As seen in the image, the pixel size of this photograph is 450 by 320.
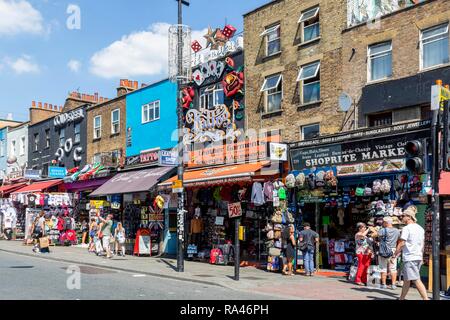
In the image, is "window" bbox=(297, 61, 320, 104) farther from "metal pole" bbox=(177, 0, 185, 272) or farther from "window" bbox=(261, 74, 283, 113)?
"metal pole" bbox=(177, 0, 185, 272)

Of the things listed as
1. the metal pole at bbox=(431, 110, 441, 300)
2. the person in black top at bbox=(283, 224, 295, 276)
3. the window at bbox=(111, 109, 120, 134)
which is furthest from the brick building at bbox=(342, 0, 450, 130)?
the window at bbox=(111, 109, 120, 134)

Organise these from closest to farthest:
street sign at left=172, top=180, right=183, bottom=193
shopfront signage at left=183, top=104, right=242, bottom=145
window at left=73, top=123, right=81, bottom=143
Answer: street sign at left=172, top=180, right=183, bottom=193 < shopfront signage at left=183, top=104, right=242, bottom=145 < window at left=73, top=123, right=81, bottom=143

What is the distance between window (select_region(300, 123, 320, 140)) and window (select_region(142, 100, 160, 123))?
9.08m

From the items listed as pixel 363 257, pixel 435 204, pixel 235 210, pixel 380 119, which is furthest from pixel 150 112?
pixel 435 204

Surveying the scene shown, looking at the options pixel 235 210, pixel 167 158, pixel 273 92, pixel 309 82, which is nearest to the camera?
pixel 235 210

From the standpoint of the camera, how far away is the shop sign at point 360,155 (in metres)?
14.6

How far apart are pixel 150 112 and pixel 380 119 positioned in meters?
13.0

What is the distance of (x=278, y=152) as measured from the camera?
57.9 ft

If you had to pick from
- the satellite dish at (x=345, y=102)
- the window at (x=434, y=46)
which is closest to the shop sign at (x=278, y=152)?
the satellite dish at (x=345, y=102)

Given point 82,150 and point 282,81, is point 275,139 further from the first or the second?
point 82,150

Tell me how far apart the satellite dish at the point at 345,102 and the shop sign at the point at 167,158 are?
591 centimetres

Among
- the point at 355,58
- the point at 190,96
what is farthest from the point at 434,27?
the point at 190,96

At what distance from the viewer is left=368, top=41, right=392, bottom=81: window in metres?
17.5

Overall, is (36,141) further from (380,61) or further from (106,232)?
(380,61)
